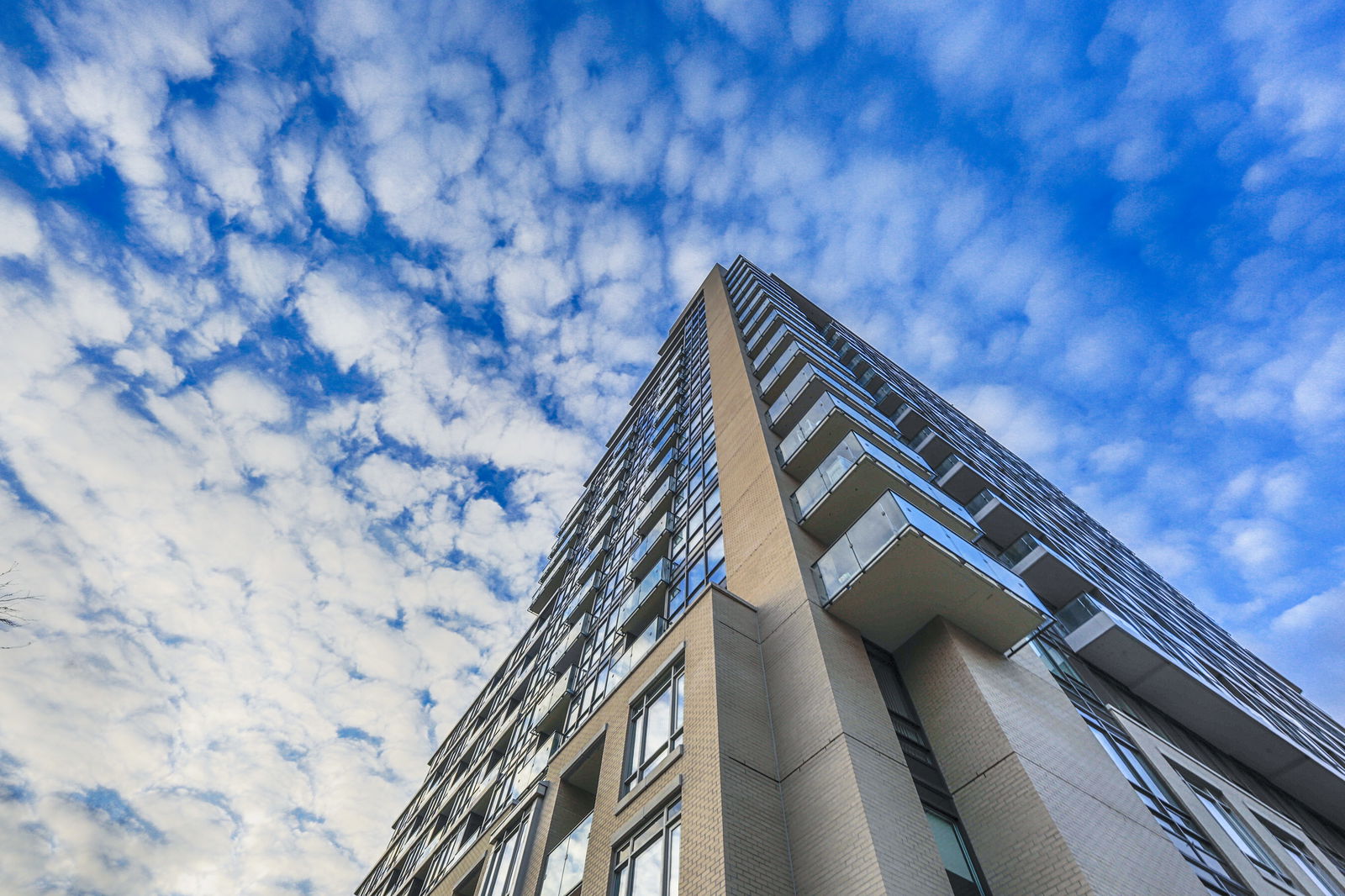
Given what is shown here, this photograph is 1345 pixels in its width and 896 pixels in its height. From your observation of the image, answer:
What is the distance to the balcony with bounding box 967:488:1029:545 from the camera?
75.1ft

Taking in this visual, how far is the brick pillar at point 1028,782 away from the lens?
29.9 feet

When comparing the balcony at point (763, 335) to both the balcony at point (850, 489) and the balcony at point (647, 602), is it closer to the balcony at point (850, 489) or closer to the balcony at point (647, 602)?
the balcony at point (647, 602)

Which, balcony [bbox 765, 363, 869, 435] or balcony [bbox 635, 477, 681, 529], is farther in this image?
balcony [bbox 635, 477, 681, 529]

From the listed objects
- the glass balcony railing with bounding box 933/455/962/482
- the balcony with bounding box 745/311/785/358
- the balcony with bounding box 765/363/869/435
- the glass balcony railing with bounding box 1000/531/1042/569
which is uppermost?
the balcony with bounding box 745/311/785/358

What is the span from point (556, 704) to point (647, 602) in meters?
5.32

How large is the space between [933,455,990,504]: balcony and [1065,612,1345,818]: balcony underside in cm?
763

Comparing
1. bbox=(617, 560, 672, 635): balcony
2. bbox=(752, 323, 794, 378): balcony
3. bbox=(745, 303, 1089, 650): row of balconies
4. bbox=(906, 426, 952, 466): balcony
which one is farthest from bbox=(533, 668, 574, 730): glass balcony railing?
bbox=(906, 426, 952, 466): balcony

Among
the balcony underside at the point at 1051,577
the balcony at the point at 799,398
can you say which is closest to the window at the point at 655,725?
the balcony at the point at 799,398

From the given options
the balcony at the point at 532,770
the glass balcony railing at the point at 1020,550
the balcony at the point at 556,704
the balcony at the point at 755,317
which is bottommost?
the balcony at the point at 532,770

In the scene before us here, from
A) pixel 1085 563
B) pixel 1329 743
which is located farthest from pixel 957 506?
pixel 1329 743

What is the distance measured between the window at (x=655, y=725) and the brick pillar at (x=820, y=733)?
5.93 ft

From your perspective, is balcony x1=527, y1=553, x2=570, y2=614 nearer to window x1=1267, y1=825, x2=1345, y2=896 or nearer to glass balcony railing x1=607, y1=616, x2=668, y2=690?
glass balcony railing x1=607, y1=616, x2=668, y2=690

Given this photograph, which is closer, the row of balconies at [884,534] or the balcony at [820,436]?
the row of balconies at [884,534]

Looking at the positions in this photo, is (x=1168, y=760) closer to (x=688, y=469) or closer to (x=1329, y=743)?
(x=688, y=469)
